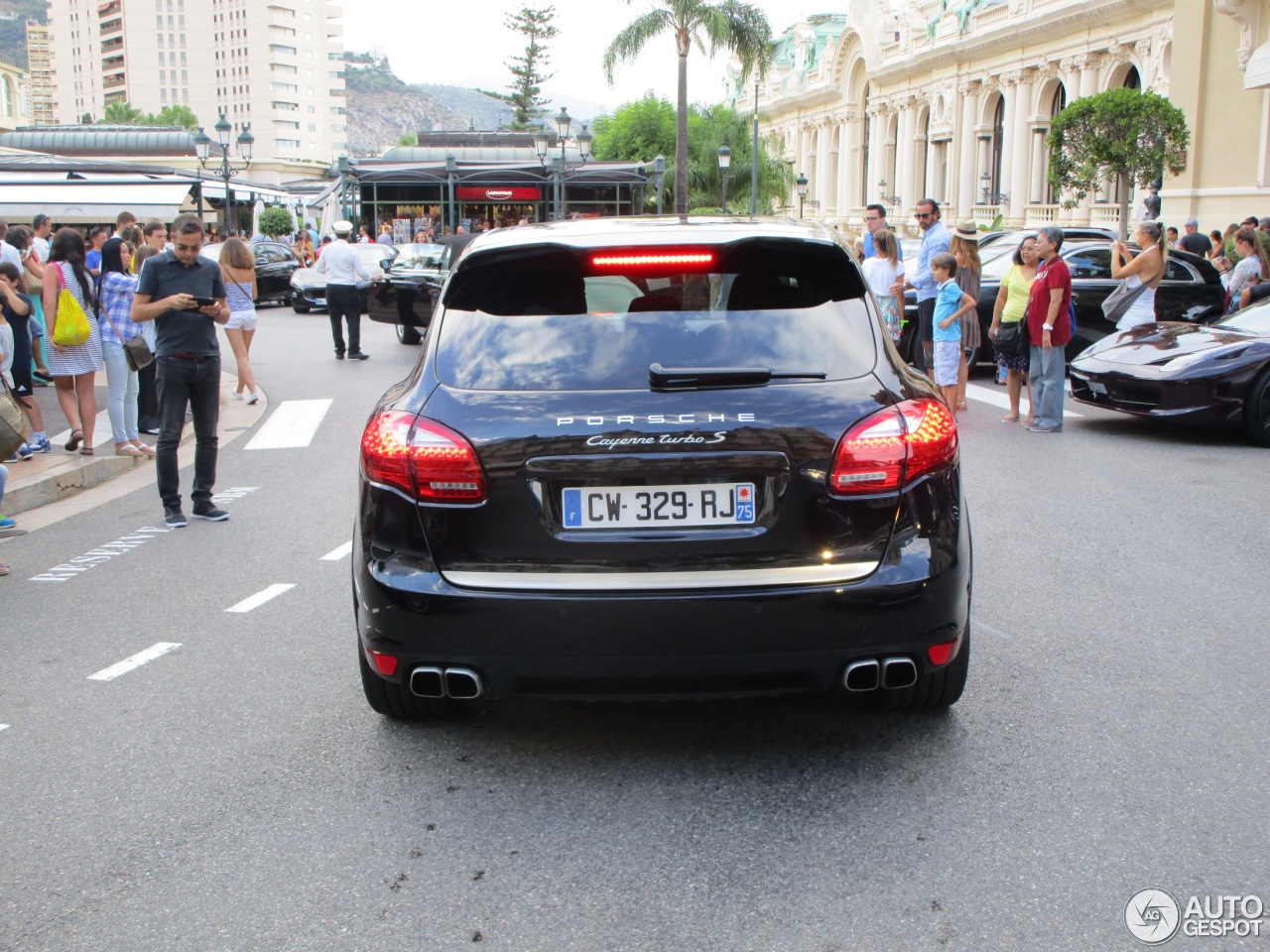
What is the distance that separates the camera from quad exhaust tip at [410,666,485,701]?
3641 millimetres

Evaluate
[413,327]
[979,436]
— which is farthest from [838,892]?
[413,327]

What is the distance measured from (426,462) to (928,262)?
32.4ft

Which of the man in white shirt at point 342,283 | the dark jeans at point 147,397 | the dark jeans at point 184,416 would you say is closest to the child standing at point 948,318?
the dark jeans at point 184,416

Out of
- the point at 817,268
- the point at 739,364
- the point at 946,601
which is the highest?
the point at 817,268

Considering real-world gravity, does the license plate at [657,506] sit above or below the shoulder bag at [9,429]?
above

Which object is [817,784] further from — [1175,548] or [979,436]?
[979,436]

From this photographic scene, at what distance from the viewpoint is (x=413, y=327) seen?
66.1ft

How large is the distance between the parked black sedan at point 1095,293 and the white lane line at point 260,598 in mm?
9834

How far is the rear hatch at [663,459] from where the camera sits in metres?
3.51

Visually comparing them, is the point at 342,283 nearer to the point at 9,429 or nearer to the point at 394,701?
the point at 9,429

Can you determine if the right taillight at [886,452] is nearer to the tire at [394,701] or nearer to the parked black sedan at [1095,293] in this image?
the tire at [394,701]

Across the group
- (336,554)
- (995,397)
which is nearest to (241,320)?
(336,554)

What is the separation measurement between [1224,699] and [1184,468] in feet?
18.1

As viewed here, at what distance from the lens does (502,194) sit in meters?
43.3
